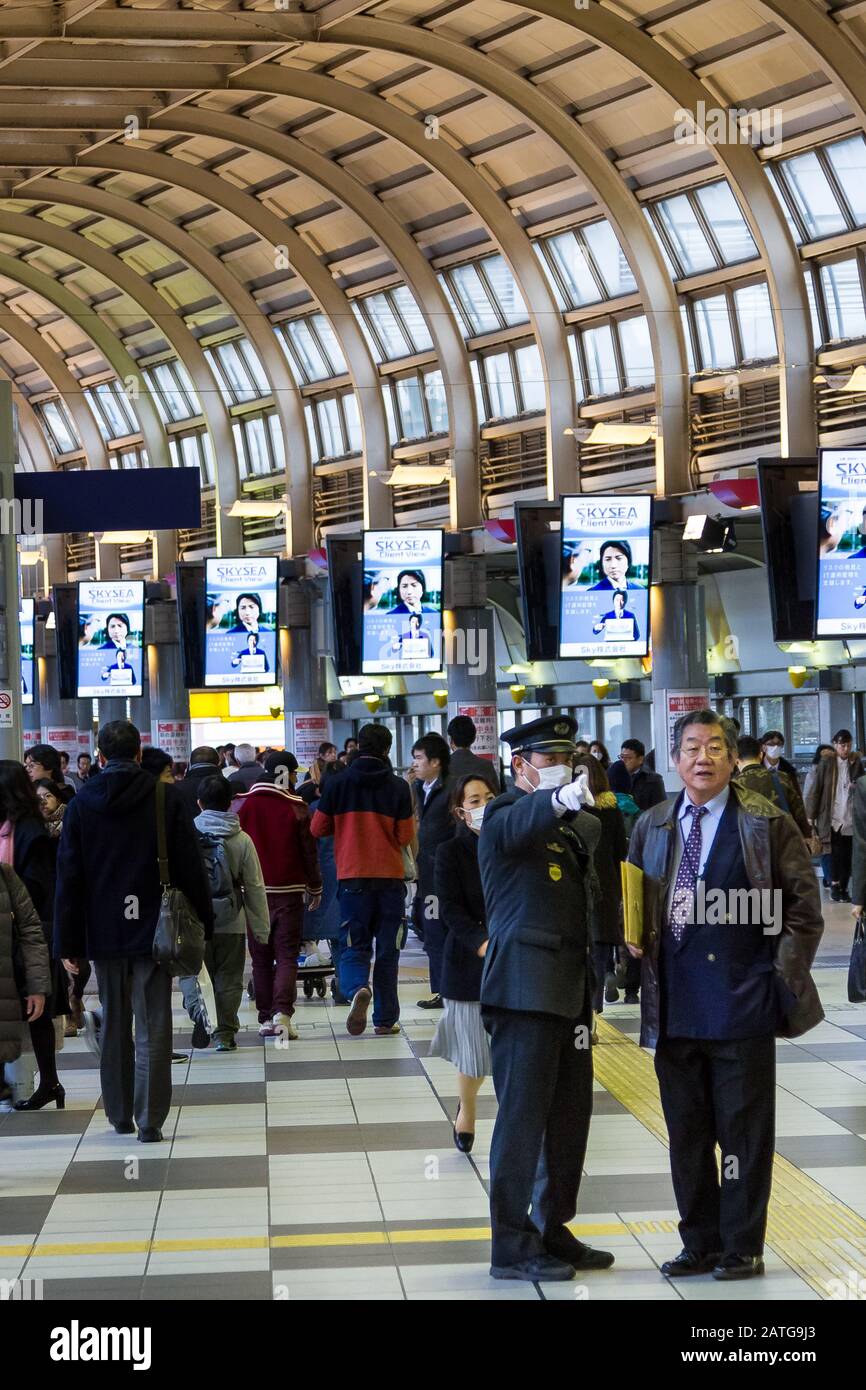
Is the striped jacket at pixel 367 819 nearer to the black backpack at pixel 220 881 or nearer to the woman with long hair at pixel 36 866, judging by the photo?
the black backpack at pixel 220 881

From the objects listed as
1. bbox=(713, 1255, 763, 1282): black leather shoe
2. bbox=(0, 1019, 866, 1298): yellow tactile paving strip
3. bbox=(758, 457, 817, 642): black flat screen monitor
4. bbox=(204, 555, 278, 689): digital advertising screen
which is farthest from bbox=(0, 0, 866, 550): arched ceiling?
bbox=(713, 1255, 763, 1282): black leather shoe

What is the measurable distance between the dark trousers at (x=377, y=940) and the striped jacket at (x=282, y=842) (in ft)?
1.04

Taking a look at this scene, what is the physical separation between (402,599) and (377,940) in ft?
36.2

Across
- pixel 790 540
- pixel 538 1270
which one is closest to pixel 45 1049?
pixel 538 1270

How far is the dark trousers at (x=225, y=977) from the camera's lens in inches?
455

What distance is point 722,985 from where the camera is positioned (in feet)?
19.5

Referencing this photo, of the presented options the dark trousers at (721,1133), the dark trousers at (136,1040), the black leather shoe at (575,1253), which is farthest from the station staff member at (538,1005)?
the dark trousers at (136,1040)

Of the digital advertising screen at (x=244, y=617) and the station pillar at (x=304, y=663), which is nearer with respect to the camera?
the digital advertising screen at (x=244, y=617)

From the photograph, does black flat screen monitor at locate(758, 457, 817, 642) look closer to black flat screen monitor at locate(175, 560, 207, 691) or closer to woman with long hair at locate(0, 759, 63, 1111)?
woman with long hair at locate(0, 759, 63, 1111)

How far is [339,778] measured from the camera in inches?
486

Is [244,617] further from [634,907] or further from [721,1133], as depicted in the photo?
[721,1133]
